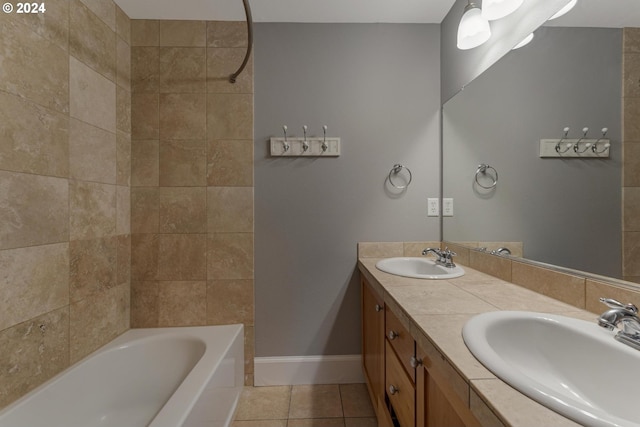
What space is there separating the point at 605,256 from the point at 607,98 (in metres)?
0.47

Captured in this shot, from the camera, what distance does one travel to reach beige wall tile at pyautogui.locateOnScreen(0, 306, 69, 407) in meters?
0.97

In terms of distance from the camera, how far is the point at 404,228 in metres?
1.76

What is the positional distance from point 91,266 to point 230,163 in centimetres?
93

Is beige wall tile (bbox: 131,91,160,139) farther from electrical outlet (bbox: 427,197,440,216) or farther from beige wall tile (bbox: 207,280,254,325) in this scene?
electrical outlet (bbox: 427,197,440,216)

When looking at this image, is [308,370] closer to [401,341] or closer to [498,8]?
[401,341]

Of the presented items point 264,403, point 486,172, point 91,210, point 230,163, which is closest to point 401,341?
point 486,172

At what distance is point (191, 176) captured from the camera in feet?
5.51

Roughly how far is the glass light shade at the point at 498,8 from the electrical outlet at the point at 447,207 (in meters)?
0.96

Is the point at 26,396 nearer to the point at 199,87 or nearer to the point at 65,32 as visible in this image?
the point at 65,32

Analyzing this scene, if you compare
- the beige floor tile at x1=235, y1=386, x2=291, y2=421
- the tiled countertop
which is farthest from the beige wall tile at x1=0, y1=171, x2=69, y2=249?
the tiled countertop

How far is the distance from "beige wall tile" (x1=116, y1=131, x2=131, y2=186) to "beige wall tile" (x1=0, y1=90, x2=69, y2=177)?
0.35 metres

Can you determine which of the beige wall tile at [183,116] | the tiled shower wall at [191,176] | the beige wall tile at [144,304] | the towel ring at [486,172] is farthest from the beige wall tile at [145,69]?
the towel ring at [486,172]

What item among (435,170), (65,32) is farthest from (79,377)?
(435,170)

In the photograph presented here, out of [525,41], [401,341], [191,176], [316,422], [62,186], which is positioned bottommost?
[316,422]
